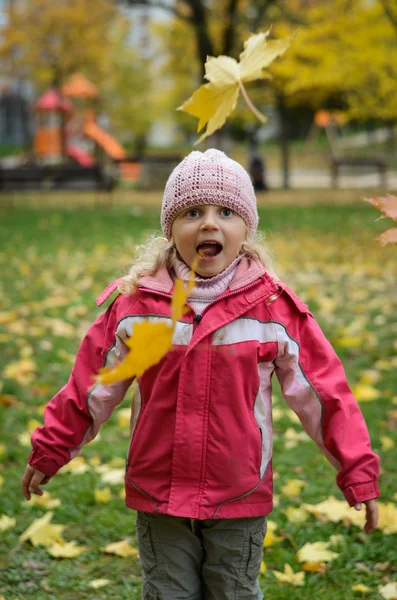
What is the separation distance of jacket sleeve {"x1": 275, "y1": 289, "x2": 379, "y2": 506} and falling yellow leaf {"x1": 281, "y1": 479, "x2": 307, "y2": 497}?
50.4 inches

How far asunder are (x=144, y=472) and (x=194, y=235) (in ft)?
2.00

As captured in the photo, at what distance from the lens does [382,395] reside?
450 centimetres

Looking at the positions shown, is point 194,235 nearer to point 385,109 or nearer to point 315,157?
point 385,109

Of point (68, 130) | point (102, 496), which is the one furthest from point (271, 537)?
point (68, 130)

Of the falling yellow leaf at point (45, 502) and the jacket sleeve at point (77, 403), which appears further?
the falling yellow leaf at point (45, 502)

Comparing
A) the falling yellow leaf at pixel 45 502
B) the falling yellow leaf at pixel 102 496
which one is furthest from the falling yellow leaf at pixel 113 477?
the falling yellow leaf at pixel 45 502

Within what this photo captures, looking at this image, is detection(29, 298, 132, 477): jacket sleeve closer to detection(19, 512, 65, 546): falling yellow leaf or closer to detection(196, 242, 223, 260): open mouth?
detection(196, 242, 223, 260): open mouth

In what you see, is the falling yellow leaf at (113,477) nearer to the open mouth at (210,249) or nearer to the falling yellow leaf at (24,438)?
the falling yellow leaf at (24,438)

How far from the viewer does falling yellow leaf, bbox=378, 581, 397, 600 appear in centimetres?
254

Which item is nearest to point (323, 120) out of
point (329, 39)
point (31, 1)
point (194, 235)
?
point (31, 1)

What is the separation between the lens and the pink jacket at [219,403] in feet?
6.62

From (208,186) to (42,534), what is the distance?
160cm

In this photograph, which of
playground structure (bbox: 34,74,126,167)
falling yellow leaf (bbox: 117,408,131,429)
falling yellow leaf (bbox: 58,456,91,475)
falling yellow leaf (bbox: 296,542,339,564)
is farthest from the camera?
playground structure (bbox: 34,74,126,167)

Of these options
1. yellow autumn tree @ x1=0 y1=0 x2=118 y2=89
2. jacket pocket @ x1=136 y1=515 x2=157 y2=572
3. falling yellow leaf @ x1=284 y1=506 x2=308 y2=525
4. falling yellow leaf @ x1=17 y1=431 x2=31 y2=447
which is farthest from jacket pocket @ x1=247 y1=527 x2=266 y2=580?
yellow autumn tree @ x1=0 y1=0 x2=118 y2=89
